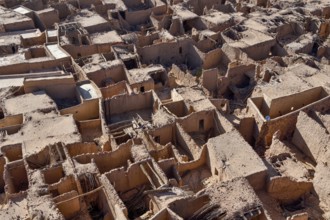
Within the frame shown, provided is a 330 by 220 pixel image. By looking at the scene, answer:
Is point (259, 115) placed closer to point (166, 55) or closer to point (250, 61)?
point (250, 61)

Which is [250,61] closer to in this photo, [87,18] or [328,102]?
[328,102]

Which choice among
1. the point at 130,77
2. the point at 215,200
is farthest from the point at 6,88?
the point at 215,200

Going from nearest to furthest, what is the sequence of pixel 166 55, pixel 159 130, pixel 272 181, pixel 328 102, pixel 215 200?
pixel 215 200 → pixel 272 181 → pixel 159 130 → pixel 328 102 → pixel 166 55

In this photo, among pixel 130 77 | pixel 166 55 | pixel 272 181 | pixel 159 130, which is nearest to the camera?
pixel 272 181

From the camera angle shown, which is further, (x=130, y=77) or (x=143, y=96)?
(x=130, y=77)

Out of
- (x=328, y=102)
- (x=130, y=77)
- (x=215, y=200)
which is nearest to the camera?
(x=215, y=200)

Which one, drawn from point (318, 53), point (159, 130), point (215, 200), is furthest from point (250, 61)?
point (215, 200)
